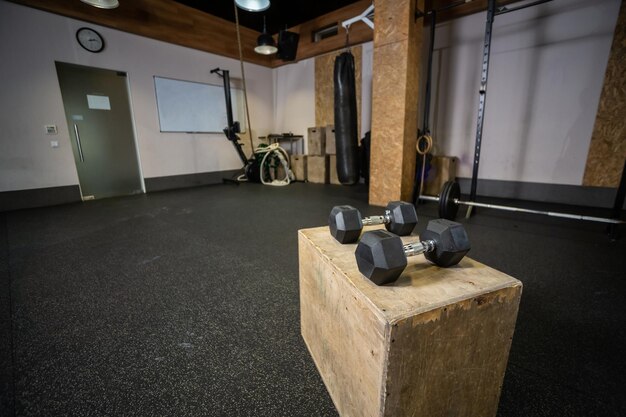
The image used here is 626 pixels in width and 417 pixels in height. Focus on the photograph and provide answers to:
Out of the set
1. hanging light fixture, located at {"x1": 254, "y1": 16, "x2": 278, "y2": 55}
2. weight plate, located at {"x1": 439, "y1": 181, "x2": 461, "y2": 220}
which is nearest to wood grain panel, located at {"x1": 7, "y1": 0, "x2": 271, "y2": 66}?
hanging light fixture, located at {"x1": 254, "y1": 16, "x2": 278, "y2": 55}

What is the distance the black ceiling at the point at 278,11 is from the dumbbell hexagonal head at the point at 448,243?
5.33 meters

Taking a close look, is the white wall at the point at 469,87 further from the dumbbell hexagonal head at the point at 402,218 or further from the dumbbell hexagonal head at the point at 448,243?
the dumbbell hexagonal head at the point at 448,243

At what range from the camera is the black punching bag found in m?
3.58

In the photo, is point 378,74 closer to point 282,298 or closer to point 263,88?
point 282,298

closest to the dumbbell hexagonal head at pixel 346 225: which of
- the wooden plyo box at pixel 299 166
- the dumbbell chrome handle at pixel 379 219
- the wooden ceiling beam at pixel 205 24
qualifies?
the dumbbell chrome handle at pixel 379 219

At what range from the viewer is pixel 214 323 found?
50.3 inches

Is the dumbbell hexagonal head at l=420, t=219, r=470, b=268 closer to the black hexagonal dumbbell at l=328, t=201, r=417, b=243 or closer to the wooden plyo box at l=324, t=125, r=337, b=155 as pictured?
the black hexagonal dumbbell at l=328, t=201, r=417, b=243

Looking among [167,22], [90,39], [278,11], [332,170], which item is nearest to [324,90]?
[278,11]

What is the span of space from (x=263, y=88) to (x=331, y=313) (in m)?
6.37

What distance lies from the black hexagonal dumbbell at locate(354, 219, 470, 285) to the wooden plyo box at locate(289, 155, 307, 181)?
16.6 feet

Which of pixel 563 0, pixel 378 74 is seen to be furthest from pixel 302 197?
pixel 563 0

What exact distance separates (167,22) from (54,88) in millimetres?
2045

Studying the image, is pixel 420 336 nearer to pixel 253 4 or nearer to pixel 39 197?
pixel 253 4

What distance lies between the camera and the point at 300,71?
5.88 metres
